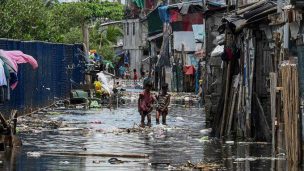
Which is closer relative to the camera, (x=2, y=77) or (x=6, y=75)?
(x=2, y=77)

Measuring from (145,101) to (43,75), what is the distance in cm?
1007

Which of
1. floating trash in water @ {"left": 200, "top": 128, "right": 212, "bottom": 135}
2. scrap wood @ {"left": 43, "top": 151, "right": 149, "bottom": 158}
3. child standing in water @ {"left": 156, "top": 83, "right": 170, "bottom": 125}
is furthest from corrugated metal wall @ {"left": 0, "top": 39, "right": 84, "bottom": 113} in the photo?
scrap wood @ {"left": 43, "top": 151, "right": 149, "bottom": 158}

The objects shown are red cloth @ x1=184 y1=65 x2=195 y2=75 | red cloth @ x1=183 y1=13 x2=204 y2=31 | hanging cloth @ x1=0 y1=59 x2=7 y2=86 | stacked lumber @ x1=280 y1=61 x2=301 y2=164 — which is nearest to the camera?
stacked lumber @ x1=280 y1=61 x2=301 y2=164

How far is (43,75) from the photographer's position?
124ft

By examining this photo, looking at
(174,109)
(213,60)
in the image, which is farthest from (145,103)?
(174,109)

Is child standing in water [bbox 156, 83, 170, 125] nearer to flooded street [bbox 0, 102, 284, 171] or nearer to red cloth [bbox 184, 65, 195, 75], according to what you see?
flooded street [bbox 0, 102, 284, 171]

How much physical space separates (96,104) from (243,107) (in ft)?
60.8

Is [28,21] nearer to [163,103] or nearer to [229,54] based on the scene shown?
[163,103]

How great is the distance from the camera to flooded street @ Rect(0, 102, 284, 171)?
17500 mm

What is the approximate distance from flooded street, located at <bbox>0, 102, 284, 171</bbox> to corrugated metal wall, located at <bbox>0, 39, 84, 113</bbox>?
147 cm

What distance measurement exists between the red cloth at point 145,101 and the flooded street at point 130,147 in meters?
0.64

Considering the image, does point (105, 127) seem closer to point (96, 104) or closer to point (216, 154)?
point (216, 154)

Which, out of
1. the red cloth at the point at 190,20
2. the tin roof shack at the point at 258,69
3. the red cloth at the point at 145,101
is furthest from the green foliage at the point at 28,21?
the tin roof shack at the point at 258,69

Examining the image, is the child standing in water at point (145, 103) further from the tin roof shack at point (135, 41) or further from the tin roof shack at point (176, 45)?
the tin roof shack at point (135, 41)
